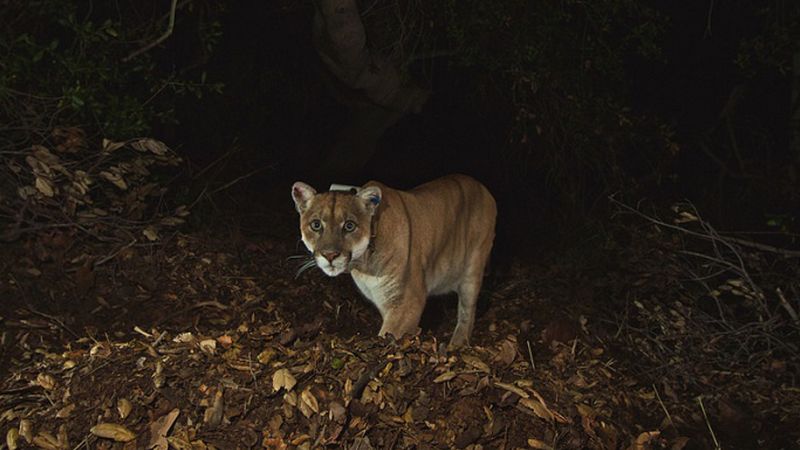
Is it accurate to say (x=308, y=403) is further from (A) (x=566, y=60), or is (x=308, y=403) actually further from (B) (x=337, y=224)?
(A) (x=566, y=60)

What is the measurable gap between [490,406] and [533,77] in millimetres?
3802

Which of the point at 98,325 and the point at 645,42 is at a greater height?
the point at 645,42

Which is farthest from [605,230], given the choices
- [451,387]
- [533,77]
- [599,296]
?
[451,387]

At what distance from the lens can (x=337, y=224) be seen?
18.6ft

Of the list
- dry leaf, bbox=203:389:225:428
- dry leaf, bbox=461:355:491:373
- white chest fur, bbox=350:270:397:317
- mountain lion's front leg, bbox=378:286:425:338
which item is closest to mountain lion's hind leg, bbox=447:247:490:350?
mountain lion's front leg, bbox=378:286:425:338

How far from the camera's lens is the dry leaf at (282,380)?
4188mm

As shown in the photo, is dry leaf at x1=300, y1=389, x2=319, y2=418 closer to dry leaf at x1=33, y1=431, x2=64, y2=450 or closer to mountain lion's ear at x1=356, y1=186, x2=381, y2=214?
dry leaf at x1=33, y1=431, x2=64, y2=450

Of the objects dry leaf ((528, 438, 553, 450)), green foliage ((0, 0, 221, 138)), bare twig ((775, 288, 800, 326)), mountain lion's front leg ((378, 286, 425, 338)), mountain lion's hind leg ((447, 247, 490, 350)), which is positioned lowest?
mountain lion's hind leg ((447, 247, 490, 350))

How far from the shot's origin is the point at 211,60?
9844 mm

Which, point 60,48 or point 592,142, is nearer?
point 60,48

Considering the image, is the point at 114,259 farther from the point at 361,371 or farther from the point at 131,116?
the point at 361,371

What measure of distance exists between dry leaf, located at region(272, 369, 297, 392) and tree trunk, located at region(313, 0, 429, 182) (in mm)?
4276

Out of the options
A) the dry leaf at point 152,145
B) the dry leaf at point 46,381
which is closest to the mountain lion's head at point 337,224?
the dry leaf at point 152,145

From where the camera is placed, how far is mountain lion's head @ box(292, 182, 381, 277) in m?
5.57
